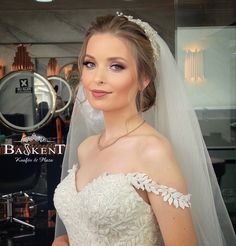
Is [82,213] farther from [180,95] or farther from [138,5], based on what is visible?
[138,5]

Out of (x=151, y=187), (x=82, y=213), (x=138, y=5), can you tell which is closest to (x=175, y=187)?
(x=151, y=187)

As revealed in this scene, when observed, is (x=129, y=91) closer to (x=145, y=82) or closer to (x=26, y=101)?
(x=145, y=82)

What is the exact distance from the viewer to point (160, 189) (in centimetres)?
127

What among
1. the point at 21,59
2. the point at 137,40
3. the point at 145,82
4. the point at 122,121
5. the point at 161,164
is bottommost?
the point at 161,164

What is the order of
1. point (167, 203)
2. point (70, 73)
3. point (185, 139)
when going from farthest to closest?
point (70, 73) < point (185, 139) < point (167, 203)

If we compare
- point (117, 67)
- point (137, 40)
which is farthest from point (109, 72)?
point (137, 40)

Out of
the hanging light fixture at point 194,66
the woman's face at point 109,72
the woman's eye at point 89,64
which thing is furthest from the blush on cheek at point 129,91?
the hanging light fixture at point 194,66

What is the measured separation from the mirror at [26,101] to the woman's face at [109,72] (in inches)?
74.7

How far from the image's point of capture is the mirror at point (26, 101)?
3.25m

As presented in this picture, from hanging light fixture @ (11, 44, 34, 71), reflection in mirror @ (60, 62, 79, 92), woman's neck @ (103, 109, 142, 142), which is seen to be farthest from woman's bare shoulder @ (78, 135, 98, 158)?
hanging light fixture @ (11, 44, 34, 71)

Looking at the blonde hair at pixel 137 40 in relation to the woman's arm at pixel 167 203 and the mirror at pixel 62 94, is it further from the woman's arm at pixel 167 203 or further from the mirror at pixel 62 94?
the mirror at pixel 62 94

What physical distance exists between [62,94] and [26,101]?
11.1 inches

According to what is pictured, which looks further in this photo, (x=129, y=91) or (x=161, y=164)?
(x=129, y=91)

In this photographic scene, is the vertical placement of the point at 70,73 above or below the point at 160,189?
above
